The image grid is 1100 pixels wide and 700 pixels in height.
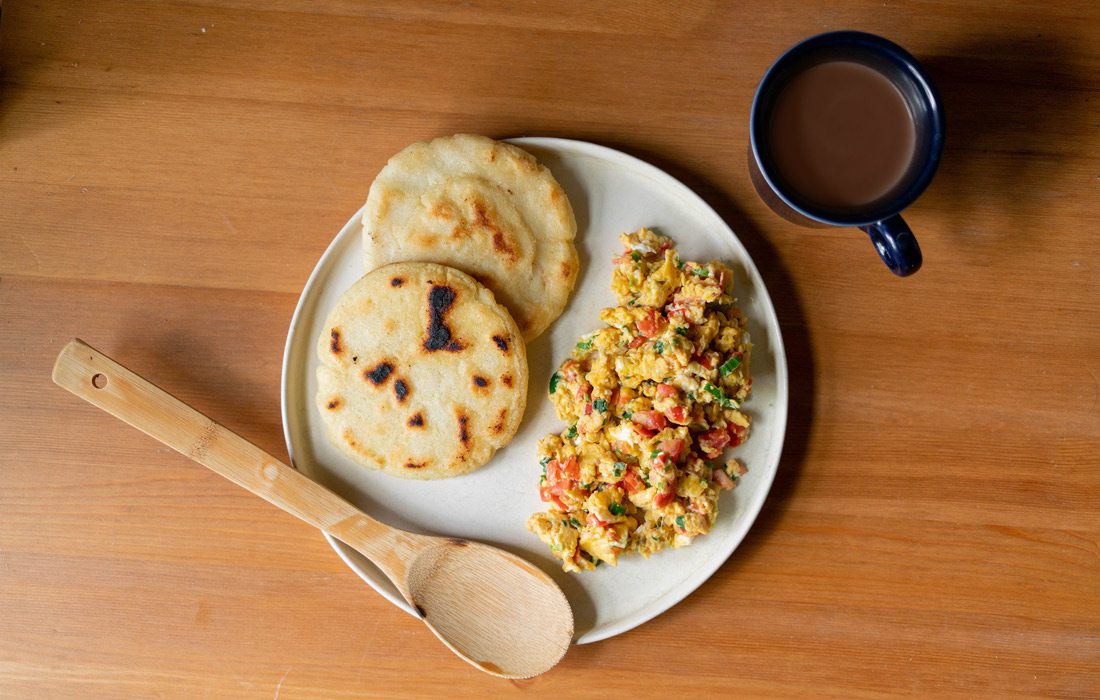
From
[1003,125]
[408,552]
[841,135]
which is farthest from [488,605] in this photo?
[1003,125]

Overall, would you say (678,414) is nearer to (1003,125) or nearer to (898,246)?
(898,246)

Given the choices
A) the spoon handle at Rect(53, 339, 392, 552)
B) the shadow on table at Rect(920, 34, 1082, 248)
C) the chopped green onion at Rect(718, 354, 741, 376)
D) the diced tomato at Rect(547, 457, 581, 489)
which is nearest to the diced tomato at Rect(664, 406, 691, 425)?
the chopped green onion at Rect(718, 354, 741, 376)

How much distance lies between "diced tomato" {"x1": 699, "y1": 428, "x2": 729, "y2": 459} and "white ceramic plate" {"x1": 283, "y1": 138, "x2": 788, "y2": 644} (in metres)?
0.09

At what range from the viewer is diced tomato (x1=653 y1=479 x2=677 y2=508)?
171 cm

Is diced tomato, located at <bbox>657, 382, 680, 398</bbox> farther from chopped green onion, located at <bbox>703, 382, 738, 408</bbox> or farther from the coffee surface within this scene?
the coffee surface

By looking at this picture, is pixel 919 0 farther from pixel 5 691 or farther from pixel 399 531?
pixel 5 691

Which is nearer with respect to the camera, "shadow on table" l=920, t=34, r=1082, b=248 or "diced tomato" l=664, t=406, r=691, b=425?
"diced tomato" l=664, t=406, r=691, b=425

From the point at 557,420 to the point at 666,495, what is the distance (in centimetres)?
32

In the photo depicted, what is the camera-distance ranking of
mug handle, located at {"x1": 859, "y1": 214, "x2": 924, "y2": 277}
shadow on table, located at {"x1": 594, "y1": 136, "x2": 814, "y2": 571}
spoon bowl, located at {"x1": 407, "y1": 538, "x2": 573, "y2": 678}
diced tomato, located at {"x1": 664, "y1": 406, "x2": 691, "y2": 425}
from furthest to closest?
shadow on table, located at {"x1": 594, "y1": 136, "x2": 814, "y2": 571} → spoon bowl, located at {"x1": 407, "y1": 538, "x2": 573, "y2": 678} → diced tomato, located at {"x1": 664, "y1": 406, "x2": 691, "y2": 425} → mug handle, located at {"x1": 859, "y1": 214, "x2": 924, "y2": 277}

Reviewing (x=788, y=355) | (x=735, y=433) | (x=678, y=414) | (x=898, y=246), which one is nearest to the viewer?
(x=898, y=246)

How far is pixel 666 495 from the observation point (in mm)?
1719

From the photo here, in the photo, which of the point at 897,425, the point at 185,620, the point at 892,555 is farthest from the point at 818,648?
the point at 185,620

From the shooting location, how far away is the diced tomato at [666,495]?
1.71m

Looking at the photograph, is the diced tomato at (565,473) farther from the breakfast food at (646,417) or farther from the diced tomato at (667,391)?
the diced tomato at (667,391)
